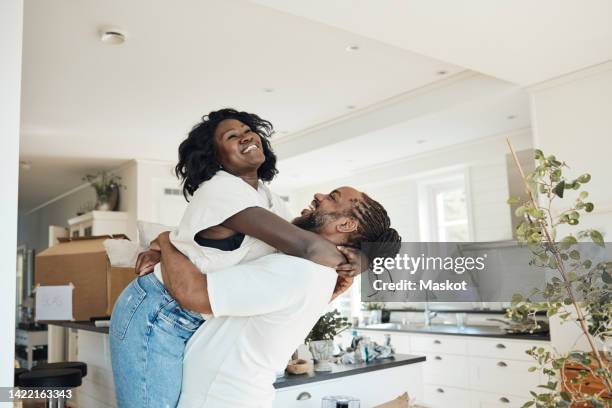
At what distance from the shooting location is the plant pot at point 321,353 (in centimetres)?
282

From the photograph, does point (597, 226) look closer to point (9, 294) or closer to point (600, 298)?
point (600, 298)

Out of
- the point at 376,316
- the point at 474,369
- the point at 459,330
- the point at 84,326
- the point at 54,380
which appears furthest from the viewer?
the point at 376,316

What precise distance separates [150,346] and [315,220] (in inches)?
19.3

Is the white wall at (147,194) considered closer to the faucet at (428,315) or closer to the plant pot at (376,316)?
the plant pot at (376,316)

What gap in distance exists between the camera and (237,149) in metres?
1.38

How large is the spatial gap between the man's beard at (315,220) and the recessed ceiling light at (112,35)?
2569 mm

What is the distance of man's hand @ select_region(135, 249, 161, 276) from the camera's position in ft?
4.48

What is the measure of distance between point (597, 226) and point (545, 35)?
134 cm

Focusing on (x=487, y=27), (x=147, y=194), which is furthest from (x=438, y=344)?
(x=147, y=194)

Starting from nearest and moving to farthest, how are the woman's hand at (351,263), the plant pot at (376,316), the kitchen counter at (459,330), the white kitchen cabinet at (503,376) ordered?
the woman's hand at (351,263), the white kitchen cabinet at (503,376), the kitchen counter at (459,330), the plant pot at (376,316)

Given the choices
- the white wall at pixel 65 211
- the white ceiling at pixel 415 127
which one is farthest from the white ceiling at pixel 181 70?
the white wall at pixel 65 211

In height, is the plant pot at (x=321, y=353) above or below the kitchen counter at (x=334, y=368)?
above

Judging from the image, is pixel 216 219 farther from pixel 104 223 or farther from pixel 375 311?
pixel 104 223

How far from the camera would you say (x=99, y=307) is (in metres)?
2.97
